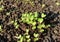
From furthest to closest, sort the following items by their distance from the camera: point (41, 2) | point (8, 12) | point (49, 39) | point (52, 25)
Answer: point (41, 2) < point (8, 12) < point (52, 25) < point (49, 39)

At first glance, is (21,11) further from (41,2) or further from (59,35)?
(59,35)

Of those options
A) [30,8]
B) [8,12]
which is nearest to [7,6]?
[8,12]

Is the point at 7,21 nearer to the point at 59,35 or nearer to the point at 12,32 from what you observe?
the point at 12,32

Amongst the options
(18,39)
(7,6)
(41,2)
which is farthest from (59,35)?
(7,6)

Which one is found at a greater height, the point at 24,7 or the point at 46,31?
the point at 24,7

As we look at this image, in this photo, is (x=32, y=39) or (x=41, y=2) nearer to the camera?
(x=32, y=39)

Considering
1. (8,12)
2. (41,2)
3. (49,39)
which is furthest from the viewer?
(41,2)
